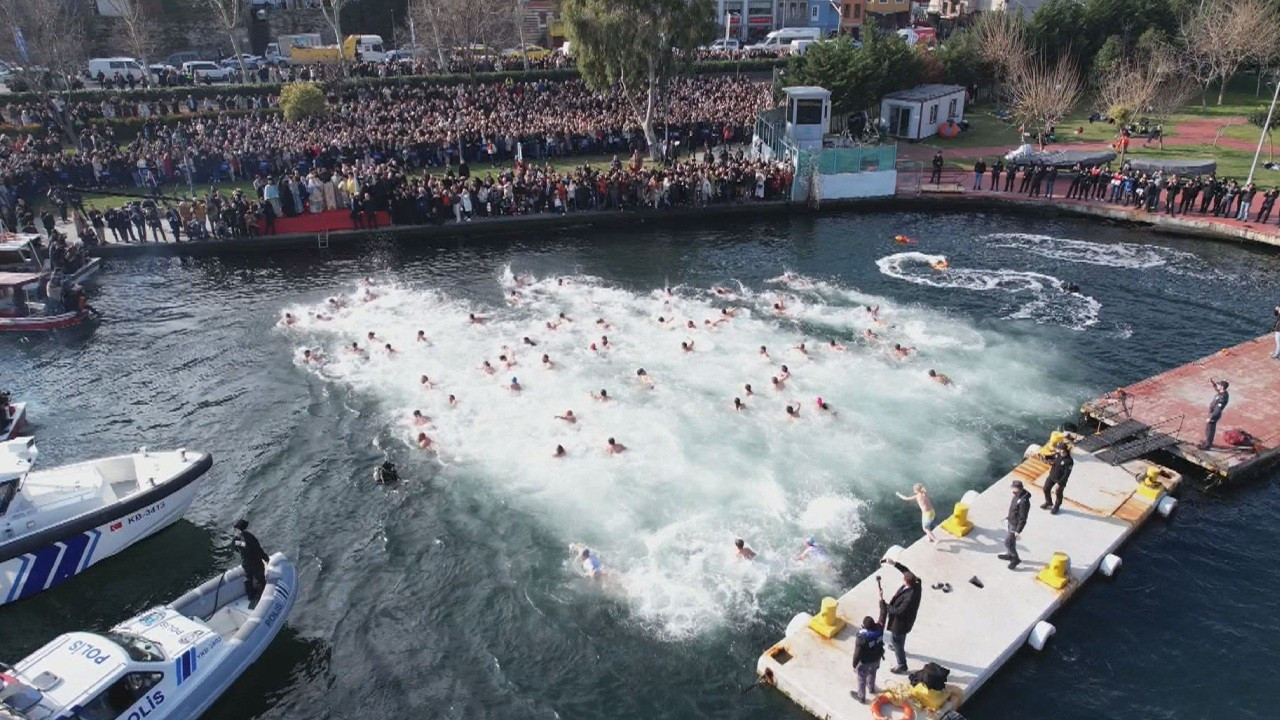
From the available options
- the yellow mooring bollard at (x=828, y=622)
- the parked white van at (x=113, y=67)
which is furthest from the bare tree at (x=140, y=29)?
the yellow mooring bollard at (x=828, y=622)

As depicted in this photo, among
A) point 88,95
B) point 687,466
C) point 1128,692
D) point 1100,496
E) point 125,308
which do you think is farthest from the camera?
point 88,95

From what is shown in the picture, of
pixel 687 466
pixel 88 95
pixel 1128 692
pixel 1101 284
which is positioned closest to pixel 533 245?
pixel 687 466

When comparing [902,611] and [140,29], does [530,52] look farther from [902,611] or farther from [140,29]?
[902,611]

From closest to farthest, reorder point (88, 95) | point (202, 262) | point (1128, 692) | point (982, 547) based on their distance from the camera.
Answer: point (1128, 692)
point (982, 547)
point (202, 262)
point (88, 95)

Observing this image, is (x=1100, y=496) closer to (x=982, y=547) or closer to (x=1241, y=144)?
(x=982, y=547)

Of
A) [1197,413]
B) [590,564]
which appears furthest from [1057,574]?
[590,564]

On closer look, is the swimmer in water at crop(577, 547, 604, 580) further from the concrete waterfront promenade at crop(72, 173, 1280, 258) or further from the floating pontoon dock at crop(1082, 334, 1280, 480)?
the concrete waterfront promenade at crop(72, 173, 1280, 258)

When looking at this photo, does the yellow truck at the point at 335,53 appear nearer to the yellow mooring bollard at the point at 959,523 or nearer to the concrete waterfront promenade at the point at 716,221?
the concrete waterfront promenade at the point at 716,221
